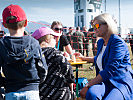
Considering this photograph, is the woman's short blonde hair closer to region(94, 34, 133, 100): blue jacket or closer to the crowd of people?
the crowd of people

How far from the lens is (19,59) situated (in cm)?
155

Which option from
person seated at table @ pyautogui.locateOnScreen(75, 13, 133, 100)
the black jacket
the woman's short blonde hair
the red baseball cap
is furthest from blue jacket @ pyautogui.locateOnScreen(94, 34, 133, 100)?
the red baseball cap

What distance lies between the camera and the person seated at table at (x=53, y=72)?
1974 mm

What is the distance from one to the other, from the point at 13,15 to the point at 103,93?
1132 millimetres

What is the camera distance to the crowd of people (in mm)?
1587

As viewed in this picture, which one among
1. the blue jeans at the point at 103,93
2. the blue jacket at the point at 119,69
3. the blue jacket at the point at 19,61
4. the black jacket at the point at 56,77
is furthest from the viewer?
the black jacket at the point at 56,77

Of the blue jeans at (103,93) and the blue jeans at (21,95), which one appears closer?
the blue jeans at (21,95)

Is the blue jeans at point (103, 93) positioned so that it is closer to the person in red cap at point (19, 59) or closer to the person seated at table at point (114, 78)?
the person seated at table at point (114, 78)

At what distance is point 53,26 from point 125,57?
238 centimetres

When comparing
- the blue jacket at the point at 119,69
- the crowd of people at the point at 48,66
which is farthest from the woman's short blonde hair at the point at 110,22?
the blue jacket at the point at 119,69

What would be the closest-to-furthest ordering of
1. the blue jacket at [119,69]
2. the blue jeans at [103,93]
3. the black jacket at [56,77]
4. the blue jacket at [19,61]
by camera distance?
the blue jacket at [19,61], the blue jeans at [103,93], the blue jacket at [119,69], the black jacket at [56,77]

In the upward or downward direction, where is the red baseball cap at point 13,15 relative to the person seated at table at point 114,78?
upward

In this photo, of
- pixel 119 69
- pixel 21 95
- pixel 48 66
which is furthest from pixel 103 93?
pixel 21 95

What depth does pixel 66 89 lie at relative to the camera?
83.5 inches
